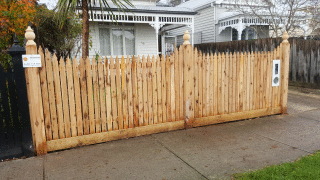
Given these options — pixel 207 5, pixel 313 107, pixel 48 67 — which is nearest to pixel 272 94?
pixel 313 107

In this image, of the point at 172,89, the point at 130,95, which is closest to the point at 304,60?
the point at 172,89

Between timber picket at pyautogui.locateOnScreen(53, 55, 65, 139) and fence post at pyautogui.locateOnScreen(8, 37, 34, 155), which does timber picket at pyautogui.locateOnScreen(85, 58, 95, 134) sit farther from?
fence post at pyautogui.locateOnScreen(8, 37, 34, 155)

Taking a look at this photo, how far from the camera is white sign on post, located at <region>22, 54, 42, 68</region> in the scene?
4.11 metres

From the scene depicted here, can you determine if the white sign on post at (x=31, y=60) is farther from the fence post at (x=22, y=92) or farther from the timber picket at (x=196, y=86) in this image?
the timber picket at (x=196, y=86)

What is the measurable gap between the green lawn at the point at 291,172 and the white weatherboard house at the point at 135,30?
11.9 meters

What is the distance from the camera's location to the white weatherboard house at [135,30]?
48.2ft

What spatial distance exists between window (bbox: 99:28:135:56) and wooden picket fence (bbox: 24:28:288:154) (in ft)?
33.3

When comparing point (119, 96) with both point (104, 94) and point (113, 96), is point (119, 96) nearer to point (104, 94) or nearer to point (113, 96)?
point (113, 96)

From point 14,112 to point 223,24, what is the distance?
16.8 m

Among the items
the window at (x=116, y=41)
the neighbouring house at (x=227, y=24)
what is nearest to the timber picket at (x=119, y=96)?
the window at (x=116, y=41)

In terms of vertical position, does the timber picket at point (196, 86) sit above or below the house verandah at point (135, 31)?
below

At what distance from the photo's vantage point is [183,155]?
4281 mm

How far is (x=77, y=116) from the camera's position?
4645 millimetres

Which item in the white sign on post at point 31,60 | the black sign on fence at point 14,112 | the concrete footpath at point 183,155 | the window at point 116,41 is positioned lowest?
the concrete footpath at point 183,155
